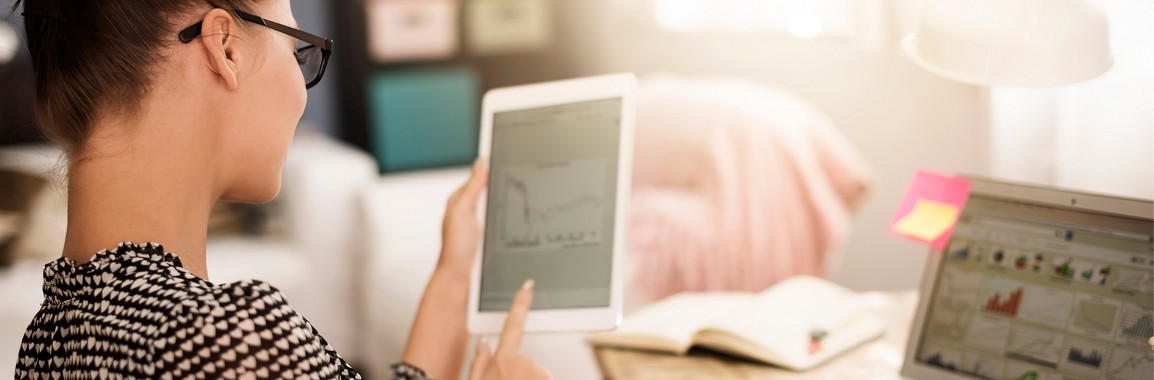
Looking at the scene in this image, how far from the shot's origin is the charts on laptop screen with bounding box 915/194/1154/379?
0.94 m

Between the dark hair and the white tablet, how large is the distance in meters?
0.41

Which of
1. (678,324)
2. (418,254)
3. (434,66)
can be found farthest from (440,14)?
(678,324)

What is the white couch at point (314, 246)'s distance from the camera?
246cm

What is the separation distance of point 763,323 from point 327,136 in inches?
89.9

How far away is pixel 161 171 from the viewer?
0.77 meters

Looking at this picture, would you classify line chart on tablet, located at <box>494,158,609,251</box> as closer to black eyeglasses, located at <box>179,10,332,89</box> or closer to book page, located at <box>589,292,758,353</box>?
book page, located at <box>589,292,758,353</box>

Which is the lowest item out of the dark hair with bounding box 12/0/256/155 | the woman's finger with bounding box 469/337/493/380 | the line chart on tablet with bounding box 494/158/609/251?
the woman's finger with bounding box 469/337/493/380

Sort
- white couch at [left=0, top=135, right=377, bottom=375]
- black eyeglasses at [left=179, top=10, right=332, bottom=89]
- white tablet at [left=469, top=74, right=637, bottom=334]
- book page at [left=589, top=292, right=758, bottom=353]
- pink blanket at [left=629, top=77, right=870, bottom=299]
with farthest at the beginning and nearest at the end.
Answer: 1. white couch at [left=0, top=135, right=377, bottom=375]
2. pink blanket at [left=629, top=77, right=870, bottom=299]
3. book page at [left=589, top=292, right=758, bottom=353]
4. white tablet at [left=469, top=74, right=637, bottom=334]
5. black eyeglasses at [left=179, top=10, right=332, bottom=89]

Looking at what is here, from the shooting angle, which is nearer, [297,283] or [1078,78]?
[1078,78]

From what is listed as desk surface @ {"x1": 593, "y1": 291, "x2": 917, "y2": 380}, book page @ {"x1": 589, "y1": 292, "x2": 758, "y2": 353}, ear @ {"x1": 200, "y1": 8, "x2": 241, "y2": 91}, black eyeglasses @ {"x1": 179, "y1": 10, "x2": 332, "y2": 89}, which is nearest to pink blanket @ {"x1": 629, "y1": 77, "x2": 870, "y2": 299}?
book page @ {"x1": 589, "y1": 292, "x2": 758, "y2": 353}

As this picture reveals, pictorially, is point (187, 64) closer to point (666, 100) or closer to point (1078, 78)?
point (1078, 78)

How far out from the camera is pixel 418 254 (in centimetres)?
242

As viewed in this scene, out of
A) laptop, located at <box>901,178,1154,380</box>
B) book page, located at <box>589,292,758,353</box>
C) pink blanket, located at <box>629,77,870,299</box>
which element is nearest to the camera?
laptop, located at <box>901,178,1154,380</box>

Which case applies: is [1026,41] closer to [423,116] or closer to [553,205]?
[553,205]
